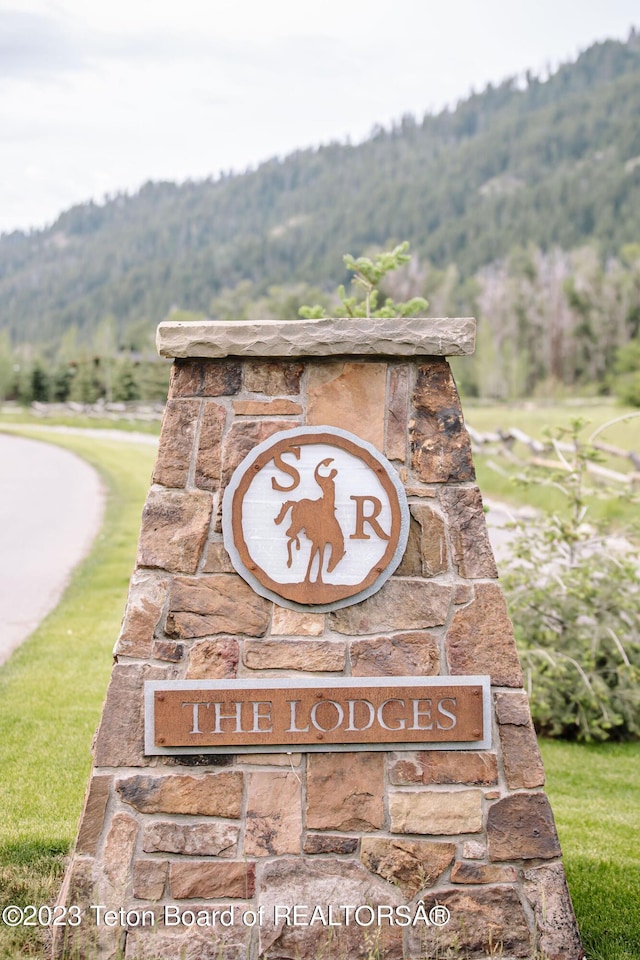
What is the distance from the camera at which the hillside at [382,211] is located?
103m

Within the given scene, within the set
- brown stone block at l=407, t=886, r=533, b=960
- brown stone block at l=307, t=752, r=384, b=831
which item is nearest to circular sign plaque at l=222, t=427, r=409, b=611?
brown stone block at l=307, t=752, r=384, b=831

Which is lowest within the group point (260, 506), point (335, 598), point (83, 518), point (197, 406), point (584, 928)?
point (83, 518)

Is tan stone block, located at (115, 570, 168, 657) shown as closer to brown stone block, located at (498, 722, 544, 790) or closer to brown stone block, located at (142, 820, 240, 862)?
brown stone block, located at (142, 820, 240, 862)

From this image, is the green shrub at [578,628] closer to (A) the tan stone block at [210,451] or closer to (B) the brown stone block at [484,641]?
(B) the brown stone block at [484,641]

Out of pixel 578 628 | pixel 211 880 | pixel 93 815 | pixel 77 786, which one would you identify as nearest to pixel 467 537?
pixel 211 880

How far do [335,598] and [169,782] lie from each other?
32.9 inches

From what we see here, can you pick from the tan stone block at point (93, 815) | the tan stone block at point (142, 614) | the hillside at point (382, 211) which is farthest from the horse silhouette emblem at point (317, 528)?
the hillside at point (382, 211)

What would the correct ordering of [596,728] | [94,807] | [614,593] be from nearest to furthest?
1. [94,807]
2. [596,728]
3. [614,593]

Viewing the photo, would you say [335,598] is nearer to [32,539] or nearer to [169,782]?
[169,782]

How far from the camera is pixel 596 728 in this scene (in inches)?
241

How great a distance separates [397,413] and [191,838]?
5.29 feet

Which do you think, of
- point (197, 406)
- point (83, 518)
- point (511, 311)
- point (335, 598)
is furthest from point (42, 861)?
point (511, 311)

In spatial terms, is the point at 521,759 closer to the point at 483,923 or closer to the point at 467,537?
the point at 483,923

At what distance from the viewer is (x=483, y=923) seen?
3.16 metres
